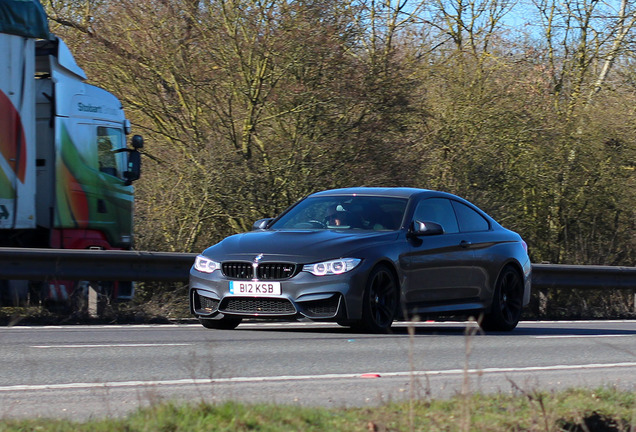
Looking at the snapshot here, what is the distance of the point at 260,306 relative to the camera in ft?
30.5

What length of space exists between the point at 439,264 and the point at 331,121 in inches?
337

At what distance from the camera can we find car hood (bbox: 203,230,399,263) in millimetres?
9289

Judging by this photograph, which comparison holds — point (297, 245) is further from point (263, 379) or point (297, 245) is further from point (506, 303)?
point (506, 303)

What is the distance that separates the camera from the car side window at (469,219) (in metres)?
11.2

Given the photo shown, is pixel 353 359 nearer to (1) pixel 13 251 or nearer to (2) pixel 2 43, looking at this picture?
(1) pixel 13 251

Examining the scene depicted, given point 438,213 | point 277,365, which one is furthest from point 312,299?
point 438,213

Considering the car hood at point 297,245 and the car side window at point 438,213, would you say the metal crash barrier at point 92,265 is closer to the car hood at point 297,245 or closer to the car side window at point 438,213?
the car hood at point 297,245

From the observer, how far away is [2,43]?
13.3 metres

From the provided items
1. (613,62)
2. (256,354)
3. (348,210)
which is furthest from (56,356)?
(613,62)

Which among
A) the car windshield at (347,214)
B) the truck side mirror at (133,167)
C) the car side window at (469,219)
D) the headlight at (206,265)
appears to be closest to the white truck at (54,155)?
the truck side mirror at (133,167)

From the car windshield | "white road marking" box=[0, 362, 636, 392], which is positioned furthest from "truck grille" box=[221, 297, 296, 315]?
"white road marking" box=[0, 362, 636, 392]

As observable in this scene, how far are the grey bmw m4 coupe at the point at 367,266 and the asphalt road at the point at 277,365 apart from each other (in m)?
0.30

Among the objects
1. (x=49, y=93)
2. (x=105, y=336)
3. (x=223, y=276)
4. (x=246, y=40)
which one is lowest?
(x=105, y=336)

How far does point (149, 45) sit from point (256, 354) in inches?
471
